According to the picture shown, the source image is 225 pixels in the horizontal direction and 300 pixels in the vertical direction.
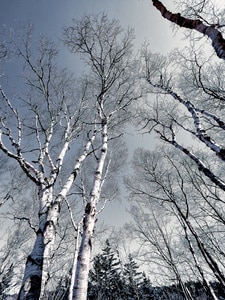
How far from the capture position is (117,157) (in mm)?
9188

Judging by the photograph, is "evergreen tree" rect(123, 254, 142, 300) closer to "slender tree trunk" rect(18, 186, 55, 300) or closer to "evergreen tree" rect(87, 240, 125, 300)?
"evergreen tree" rect(87, 240, 125, 300)

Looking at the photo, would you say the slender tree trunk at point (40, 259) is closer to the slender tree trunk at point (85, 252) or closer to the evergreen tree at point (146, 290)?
the slender tree trunk at point (85, 252)

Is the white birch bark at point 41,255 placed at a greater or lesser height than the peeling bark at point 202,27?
lesser

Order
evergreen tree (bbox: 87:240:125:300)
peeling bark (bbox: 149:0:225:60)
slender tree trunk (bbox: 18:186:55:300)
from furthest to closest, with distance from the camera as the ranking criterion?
evergreen tree (bbox: 87:240:125:300) → slender tree trunk (bbox: 18:186:55:300) → peeling bark (bbox: 149:0:225:60)

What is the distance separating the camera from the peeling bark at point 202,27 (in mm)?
2062

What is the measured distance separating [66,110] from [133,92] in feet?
8.65

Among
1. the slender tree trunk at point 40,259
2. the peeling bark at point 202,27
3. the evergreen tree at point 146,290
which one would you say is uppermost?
the evergreen tree at point 146,290

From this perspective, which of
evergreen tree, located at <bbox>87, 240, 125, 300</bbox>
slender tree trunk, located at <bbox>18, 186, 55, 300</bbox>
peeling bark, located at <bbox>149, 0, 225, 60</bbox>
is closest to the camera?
peeling bark, located at <bbox>149, 0, 225, 60</bbox>

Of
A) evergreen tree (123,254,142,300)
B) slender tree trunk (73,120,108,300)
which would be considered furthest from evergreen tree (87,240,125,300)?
slender tree trunk (73,120,108,300)

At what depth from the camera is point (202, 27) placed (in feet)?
7.47

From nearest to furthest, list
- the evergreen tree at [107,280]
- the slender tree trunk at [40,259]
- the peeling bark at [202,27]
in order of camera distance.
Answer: the peeling bark at [202,27]
the slender tree trunk at [40,259]
the evergreen tree at [107,280]

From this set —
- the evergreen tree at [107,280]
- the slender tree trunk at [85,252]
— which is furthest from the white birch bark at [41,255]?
the evergreen tree at [107,280]

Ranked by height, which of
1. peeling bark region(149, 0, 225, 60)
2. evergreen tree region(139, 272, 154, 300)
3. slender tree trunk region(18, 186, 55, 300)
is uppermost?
evergreen tree region(139, 272, 154, 300)

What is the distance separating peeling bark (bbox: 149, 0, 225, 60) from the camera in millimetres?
2062
